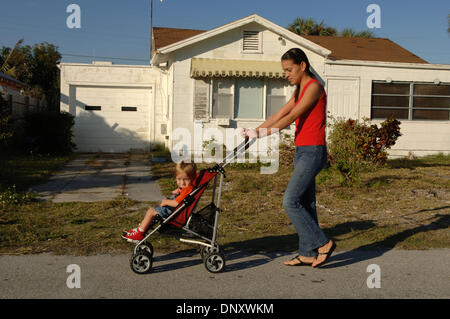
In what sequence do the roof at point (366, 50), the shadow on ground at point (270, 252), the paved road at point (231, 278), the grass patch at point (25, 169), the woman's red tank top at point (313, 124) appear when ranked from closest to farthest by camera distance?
the paved road at point (231, 278), the woman's red tank top at point (313, 124), the shadow on ground at point (270, 252), the grass patch at point (25, 169), the roof at point (366, 50)

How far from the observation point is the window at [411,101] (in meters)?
16.7

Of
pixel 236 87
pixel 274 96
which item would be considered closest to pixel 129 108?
pixel 236 87

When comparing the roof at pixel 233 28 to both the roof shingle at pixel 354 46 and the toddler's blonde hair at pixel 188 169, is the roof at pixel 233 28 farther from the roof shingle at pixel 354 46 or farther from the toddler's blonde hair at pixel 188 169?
the toddler's blonde hair at pixel 188 169

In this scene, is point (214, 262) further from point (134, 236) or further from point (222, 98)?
point (222, 98)

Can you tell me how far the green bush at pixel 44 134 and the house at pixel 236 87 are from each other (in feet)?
5.96

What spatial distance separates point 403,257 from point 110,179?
23.4ft

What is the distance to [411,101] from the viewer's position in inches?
664

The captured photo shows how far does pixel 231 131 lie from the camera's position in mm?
15047

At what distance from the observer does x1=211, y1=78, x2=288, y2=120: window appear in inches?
597

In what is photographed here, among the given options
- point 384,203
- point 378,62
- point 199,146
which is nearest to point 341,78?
point 378,62

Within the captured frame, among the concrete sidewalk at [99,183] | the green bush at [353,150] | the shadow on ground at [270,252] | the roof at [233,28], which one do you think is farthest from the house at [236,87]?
the shadow on ground at [270,252]

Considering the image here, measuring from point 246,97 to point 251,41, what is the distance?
71.0 inches

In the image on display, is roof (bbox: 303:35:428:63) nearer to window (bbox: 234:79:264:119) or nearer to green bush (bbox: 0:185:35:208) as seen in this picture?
window (bbox: 234:79:264:119)

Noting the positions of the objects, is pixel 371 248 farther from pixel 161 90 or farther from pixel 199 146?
pixel 161 90
